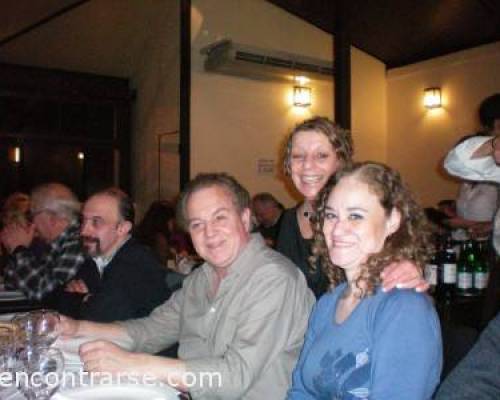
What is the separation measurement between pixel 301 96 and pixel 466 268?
422 cm

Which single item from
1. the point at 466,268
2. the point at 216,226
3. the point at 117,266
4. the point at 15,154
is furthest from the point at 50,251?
the point at 15,154

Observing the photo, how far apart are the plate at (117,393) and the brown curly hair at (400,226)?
565 mm

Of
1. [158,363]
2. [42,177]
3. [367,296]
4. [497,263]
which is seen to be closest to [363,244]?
[367,296]

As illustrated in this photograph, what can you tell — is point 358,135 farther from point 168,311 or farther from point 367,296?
point 367,296

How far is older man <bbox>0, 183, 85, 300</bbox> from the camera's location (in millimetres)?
2895

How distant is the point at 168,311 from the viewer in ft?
6.48

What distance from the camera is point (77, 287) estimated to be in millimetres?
2629

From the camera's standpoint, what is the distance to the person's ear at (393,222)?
1389 mm

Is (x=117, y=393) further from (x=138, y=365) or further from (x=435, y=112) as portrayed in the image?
(x=435, y=112)

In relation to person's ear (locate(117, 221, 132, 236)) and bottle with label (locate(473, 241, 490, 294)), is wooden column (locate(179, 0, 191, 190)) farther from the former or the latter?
person's ear (locate(117, 221, 132, 236))

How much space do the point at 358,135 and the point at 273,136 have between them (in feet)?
4.25

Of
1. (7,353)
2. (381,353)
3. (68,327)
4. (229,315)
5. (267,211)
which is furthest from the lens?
(267,211)

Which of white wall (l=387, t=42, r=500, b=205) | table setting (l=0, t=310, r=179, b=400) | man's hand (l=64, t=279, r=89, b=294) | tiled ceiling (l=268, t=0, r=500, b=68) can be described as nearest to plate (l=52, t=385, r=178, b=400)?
table setting (l=0, t=310, r=179, b=400)

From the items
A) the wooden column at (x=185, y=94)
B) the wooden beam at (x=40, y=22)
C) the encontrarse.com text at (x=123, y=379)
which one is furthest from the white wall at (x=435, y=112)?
the encontrarse.com text at (x=123, y=379)
